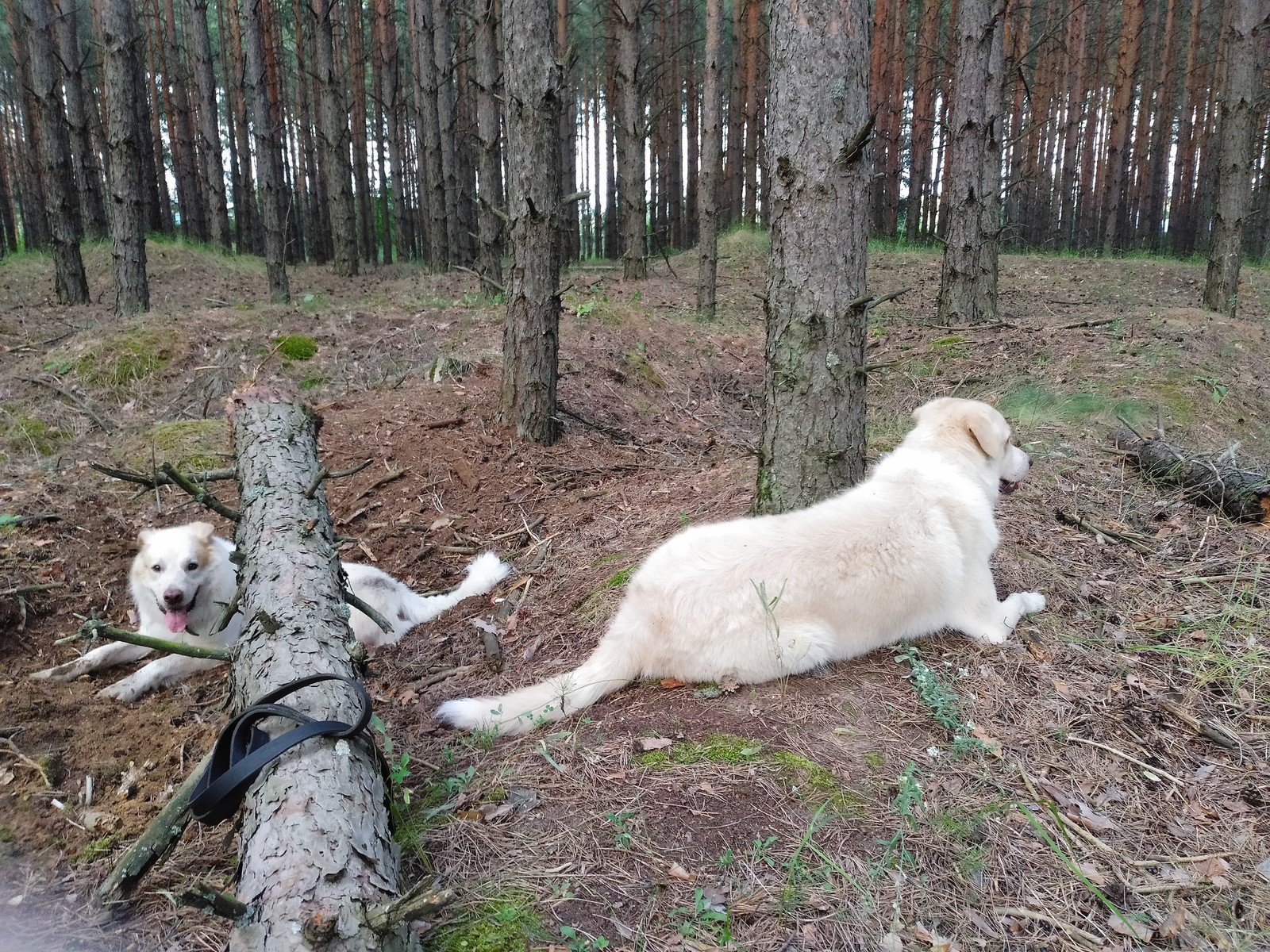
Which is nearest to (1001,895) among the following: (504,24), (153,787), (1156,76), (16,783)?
(153,787)

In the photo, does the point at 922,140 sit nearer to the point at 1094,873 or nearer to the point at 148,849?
the point at 1094,873

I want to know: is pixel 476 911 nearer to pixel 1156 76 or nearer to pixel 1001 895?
pixel 1001 895

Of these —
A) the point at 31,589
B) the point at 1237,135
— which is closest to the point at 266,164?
the point at 31,589

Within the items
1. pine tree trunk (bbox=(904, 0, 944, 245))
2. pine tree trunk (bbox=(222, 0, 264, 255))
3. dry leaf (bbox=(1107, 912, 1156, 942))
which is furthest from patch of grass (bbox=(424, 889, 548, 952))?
pine tree trunk (bbox=(222, 0, 264, 255))

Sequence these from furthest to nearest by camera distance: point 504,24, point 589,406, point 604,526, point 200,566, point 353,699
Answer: point 589,406 → point 504,24 → point 604,526 → point 200,566 → point 353,699

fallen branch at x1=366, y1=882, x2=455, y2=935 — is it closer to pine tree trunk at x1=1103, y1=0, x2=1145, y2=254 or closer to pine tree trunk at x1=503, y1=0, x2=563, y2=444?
pine tree trunk at x1=503, y1=0, x2=563, y2=444

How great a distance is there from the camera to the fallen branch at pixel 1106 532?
4.11 meters

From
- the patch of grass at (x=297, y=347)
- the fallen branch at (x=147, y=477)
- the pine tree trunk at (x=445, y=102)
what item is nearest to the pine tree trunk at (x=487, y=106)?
the patch of grass at (x=297, y=347)

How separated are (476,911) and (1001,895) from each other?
1505 mm

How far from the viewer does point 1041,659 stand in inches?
127

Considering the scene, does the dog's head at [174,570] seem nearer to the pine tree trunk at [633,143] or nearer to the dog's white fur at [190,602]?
the dog's white fur at [190,602]

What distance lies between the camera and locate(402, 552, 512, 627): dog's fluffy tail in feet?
14.5

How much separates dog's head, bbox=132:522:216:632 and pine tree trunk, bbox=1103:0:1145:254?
976 inches

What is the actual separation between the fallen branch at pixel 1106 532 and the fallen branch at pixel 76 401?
27.2ft
